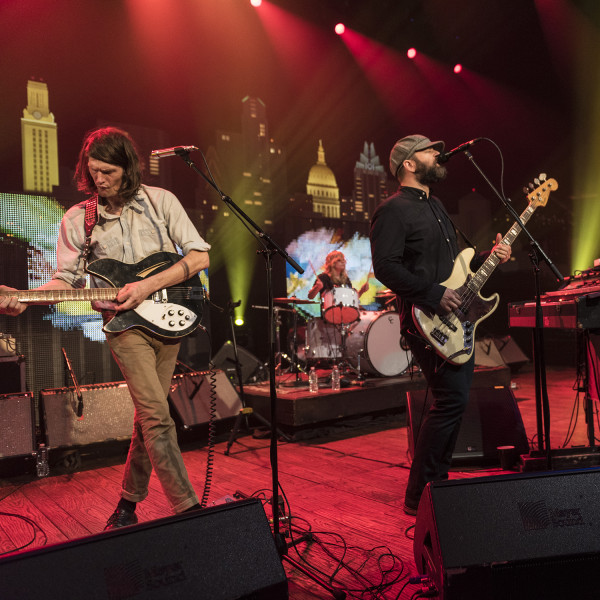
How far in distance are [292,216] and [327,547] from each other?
785 cm

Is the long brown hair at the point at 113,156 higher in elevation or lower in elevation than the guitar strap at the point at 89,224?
higher

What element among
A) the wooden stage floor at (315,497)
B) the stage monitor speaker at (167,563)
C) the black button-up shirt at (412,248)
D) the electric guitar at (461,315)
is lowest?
the wooden stage floor at (315,497)

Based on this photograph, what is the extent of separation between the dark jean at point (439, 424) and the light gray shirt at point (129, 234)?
1.52 metres

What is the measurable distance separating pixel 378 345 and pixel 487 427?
9.90 ft

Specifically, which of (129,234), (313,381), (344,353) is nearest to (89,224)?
(129,234)

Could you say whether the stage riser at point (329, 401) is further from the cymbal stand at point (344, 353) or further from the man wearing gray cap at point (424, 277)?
the man wearing gray cap at point (424, 277)

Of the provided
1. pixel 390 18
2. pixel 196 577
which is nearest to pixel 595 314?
pixel 196 577

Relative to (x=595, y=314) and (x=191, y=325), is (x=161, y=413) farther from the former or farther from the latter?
(x=595, y=314)

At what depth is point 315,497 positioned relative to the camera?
11.1ft

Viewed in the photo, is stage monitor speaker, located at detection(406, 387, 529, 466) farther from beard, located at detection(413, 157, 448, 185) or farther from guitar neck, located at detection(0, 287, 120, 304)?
guitar neck, located at detection(0, 287, 120, 304)

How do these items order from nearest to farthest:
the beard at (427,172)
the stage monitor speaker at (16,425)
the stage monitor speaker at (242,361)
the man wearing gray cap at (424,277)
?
the man wearing gray cap at (424,277), the beard at (427,172), the stage monitor speaker at (16,425), the stage monitor speaker at (242,361)

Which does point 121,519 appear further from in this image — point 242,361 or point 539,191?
point 242,361

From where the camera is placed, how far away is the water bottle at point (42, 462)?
14.0ft

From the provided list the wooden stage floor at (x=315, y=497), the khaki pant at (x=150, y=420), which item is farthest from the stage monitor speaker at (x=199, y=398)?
the khaki pant at (x=150, y=420)
